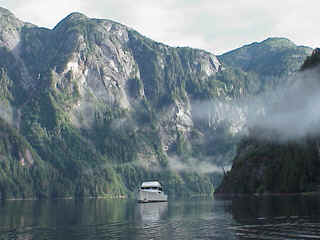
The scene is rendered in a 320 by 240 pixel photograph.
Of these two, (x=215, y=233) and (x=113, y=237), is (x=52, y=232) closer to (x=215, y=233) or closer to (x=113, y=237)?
(x=113, y=237)

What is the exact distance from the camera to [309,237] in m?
69.6

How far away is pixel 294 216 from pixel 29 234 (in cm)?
5522

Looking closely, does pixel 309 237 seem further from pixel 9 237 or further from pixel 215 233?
pixel 9 237

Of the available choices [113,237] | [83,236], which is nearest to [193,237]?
[113,237]

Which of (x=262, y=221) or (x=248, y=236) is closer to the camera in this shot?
(x=248, y=236)

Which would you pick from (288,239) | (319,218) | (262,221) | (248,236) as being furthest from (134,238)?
(319,218)

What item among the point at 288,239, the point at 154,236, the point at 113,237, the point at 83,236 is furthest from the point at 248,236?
the point at 83,236

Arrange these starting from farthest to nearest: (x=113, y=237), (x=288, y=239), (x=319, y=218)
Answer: (x=319, y=218) → (x=113, y=237) → (x=288, y=239)

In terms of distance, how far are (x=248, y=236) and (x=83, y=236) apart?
28.1m

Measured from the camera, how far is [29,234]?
87000 mm

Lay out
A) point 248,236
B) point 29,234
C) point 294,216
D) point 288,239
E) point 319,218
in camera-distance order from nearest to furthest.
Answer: point 288,239
point 248,236
point 29,234
point 319,218
point 294,216

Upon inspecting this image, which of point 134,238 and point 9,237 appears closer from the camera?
point 134,238

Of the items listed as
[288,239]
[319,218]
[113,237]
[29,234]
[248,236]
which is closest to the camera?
[288,239]

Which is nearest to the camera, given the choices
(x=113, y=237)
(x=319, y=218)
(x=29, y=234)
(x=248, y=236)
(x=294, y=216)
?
(x=248, y=236)
